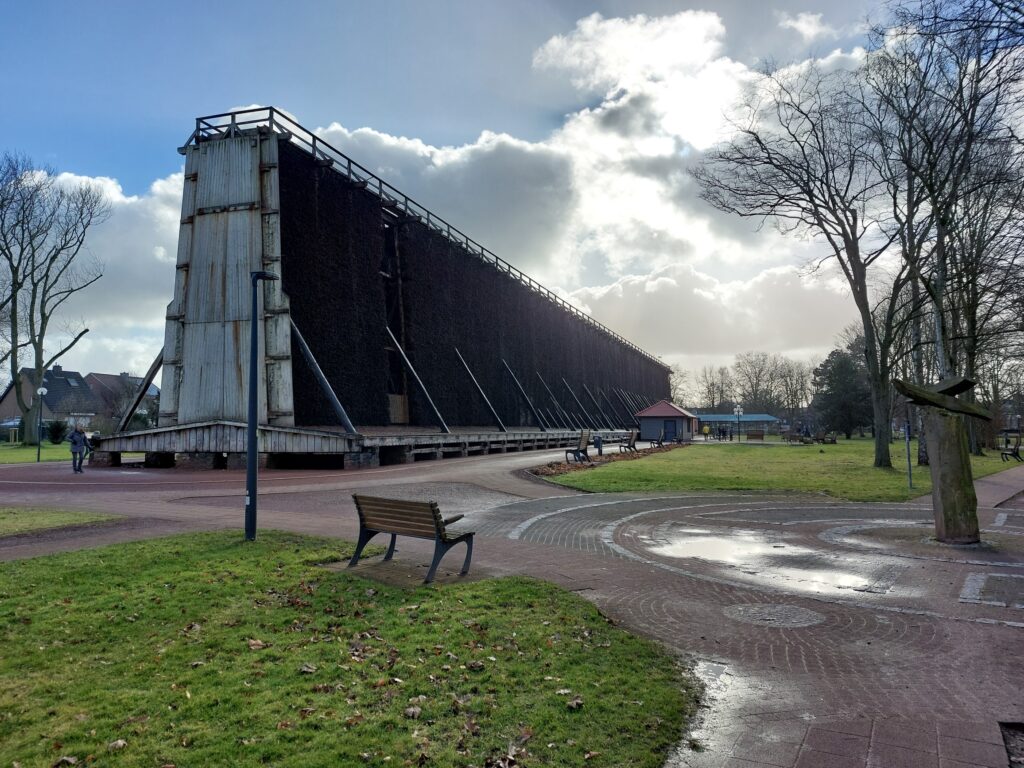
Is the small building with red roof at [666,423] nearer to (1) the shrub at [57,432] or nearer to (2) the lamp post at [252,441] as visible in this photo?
(1) the shrub at [57,432]

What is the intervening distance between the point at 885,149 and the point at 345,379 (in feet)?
71.6

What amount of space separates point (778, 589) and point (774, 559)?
1745 millimetres

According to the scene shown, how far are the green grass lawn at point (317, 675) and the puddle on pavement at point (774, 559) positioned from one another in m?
3.07

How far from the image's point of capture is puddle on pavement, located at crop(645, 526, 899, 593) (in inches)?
297

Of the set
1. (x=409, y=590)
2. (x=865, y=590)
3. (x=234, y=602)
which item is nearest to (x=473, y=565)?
(x=409, y=590)

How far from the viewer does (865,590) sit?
23.4 feet

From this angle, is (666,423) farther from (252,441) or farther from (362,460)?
(252,441)

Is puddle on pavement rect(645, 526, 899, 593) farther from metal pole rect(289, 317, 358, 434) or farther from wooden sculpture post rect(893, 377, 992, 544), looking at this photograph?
metal pole rect(289, 317, 358, 434)

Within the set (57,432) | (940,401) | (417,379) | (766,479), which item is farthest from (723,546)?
(57,432)

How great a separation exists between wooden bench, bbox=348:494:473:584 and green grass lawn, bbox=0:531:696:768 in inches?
22.8

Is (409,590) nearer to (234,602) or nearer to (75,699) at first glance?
(234,602)

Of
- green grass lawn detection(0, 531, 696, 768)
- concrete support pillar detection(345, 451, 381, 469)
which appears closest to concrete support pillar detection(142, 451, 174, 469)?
concrete support pillar detection(345, 451, 381, 469)

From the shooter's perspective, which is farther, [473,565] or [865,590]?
[473,565]

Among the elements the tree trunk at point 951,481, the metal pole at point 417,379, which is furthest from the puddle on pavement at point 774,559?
the metal pole at point 417,379
